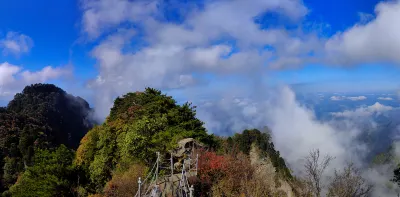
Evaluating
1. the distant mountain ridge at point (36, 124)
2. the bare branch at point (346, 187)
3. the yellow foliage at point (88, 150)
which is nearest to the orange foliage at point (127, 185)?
the bare branch at point (346, 187)

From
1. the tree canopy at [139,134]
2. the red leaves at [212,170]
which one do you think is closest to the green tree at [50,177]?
the tree canopy at [139,134]

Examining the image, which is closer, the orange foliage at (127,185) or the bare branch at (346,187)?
the bare branch at (346,187)

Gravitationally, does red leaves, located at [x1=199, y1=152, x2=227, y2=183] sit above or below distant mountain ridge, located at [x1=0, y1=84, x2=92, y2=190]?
below

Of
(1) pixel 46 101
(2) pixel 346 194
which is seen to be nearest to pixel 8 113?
(1) pixel 46 101

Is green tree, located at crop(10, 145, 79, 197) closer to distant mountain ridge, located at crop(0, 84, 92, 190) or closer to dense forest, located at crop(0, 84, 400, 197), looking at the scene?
dense forest, located at crop(0, 84, 400, 197)

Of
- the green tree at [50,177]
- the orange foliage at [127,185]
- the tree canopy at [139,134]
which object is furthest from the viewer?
the green tree at [50,177]

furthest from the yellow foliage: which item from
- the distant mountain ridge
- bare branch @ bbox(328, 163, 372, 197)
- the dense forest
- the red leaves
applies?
the distant mountain ridge

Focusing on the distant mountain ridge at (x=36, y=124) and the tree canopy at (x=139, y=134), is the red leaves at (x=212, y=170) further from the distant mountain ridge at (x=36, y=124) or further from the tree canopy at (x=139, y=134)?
the distant mountain ridge at (x=36, y=124)

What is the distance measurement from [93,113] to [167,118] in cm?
12505

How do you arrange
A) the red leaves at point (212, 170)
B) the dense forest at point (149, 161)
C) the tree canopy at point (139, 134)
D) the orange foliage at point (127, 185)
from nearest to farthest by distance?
the dense forest at point (149, 161)
the red leaves at point (212, 170)
the orange foliage at point (127, 185)
the tree canopy at point (139, 134)

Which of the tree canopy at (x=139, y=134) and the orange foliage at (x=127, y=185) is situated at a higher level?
the tree canopy at (x=139, y=134)

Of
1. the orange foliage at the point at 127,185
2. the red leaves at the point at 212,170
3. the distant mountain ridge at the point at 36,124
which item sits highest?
the distant mountain ridge at the point at 36,124

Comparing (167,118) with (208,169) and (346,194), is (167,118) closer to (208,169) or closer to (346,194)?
(208,169)

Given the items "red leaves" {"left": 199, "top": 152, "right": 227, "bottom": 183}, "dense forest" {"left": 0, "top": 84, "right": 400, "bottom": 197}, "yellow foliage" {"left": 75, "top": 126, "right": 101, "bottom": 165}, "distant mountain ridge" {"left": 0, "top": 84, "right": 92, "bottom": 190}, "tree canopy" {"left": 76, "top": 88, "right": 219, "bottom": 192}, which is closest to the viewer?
"dense forest" {"left": 0, "top": 84, "right": 400, "bottom": 197}
